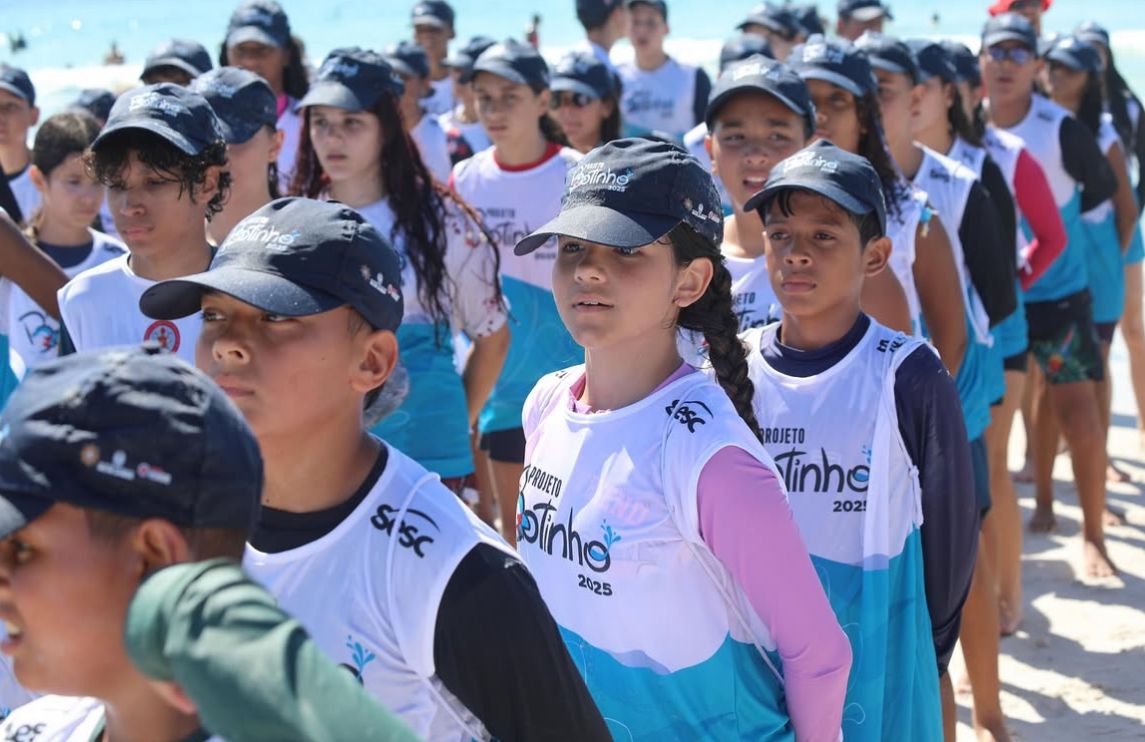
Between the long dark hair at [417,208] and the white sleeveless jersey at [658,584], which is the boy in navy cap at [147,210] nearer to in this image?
the long dark hair at [417,208]

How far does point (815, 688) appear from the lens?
268 centimetres

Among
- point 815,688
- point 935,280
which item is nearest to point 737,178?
point 935,280

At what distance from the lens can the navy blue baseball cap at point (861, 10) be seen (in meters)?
11.5

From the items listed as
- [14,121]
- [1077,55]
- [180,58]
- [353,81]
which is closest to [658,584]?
[353,81]

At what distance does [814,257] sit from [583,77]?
15.0ft

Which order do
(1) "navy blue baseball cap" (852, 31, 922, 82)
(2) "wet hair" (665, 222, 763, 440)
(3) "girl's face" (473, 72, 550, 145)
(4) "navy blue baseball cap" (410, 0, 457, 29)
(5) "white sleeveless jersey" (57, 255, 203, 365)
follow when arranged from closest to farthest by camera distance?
(2) "wet hair" (665, 222, 763, 440) → (5) "white sleeveless jersey" (57, 255, 203, 365) → (1) "navy blue baseball cap" (852, 31, 922, 82) → (3) "girl's face" (473, 72, 550, 145) → (4) "navy blue baseball cap" (410, 0, 457, 29)

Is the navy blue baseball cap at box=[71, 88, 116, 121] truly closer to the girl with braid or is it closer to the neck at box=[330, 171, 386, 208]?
the neck at box=[330, 171, 386, 208]

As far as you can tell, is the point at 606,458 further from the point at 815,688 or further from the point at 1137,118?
the point at 1137,118

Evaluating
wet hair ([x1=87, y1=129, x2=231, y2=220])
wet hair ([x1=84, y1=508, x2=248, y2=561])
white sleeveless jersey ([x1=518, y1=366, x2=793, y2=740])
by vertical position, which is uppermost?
wet hair ([x1=87, y1=129, x2=231, y2=220])

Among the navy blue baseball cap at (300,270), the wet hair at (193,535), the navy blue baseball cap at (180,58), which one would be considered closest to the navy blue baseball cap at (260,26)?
the navy blue baseball cap at (180,58)

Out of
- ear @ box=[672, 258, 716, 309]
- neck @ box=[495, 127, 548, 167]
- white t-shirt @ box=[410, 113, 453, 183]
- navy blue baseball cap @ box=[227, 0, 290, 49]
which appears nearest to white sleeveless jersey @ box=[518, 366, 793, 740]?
ear @ box=[672, 258, 716, 309]

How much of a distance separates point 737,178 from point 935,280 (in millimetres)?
712

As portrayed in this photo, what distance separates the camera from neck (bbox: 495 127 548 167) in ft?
21.2

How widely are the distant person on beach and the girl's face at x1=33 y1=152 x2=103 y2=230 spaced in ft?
21.1
